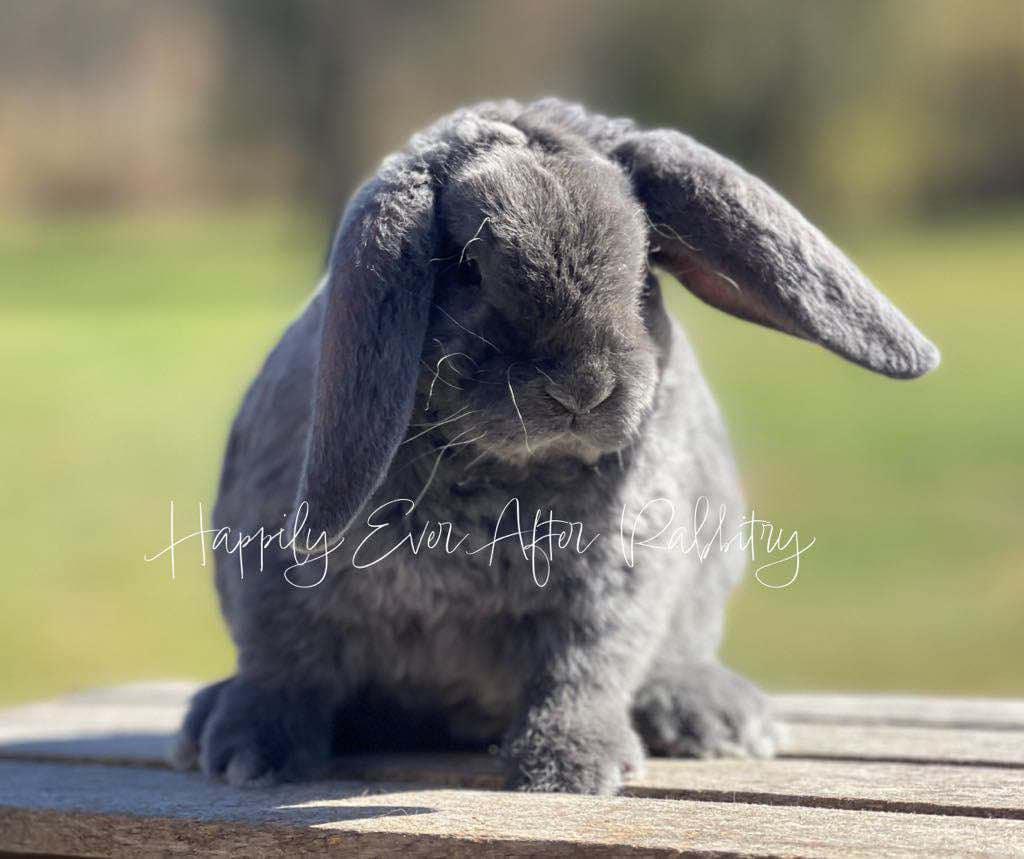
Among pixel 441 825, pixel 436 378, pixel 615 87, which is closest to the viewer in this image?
pixel 441 825

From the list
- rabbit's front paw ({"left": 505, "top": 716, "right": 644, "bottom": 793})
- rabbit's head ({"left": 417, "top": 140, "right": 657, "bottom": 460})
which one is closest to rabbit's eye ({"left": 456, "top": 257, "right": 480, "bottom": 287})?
rabbit's head ({"left": 417, "top": 140, "right": 657, "bottom": 460})

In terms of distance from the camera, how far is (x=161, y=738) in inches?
92.8

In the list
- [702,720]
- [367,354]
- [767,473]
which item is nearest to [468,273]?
[367,354]

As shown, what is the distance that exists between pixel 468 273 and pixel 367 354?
185 millimetres

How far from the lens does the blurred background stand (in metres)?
5.01

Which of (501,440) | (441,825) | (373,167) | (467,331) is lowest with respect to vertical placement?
(441,825)

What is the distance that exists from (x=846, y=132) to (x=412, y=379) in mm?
7586

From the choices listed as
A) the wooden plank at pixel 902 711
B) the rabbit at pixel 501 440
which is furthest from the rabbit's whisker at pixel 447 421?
the wooden plank at pixel 902 711

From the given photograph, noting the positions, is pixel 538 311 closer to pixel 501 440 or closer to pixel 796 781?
pixel 501 440

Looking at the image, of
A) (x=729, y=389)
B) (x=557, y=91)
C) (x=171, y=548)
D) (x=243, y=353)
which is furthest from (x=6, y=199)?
(x=171, y=548)

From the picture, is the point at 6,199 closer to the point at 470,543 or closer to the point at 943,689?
the point at 943,689

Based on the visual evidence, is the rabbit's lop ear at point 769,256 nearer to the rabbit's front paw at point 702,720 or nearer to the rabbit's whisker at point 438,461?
the rabbit's whisker at point 438,461

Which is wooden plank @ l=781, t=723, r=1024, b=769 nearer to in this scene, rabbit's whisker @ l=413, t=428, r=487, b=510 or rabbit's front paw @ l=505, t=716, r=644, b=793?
rabbit's front paw @ l=505, t=716, r=644, b=793

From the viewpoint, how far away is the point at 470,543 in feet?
5.88
